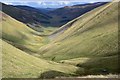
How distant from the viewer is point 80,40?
5423 inches

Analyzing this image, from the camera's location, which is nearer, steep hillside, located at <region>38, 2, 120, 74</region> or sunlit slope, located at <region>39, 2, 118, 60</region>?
steep hillside, located at <region>38, 2, 120, 74</region>

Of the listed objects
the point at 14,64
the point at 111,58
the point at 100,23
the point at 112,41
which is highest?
the point at 100,23

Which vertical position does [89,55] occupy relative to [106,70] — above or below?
above

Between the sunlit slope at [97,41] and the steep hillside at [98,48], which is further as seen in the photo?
the sunlit slope at [97,41]

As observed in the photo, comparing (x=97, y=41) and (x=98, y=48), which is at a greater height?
(x=97, y=41)

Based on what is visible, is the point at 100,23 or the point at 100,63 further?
the point at 100,23

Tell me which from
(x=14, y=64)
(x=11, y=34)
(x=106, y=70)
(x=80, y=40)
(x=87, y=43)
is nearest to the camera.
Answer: (x=14, y=64)

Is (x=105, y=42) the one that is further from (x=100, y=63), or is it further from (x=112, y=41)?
(x=100, y=63)

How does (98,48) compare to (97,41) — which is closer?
(98,48)

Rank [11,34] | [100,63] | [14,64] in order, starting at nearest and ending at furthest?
[14,64] < [100,63] < [11,34]

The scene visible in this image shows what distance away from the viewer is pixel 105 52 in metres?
104

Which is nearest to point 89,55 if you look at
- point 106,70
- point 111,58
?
point 111,58

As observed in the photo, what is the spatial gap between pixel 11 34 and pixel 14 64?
4939 inches

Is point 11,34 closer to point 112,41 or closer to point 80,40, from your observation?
point 80,40
